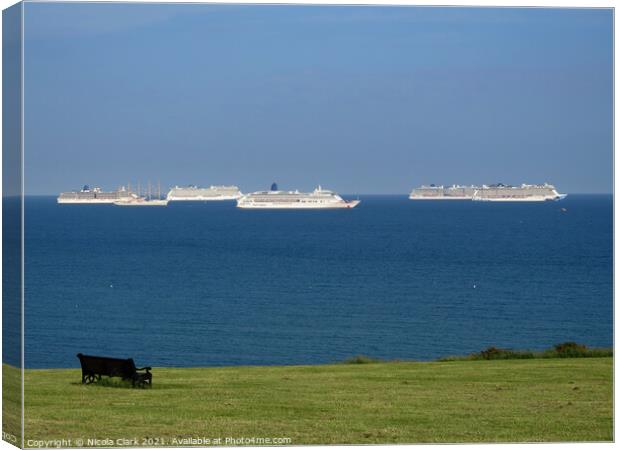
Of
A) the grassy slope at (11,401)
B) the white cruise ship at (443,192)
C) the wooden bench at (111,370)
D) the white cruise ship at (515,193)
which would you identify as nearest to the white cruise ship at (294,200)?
the white cruise ship at (443,192)

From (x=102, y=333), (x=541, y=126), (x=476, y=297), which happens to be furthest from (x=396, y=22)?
(x=102, y=333)

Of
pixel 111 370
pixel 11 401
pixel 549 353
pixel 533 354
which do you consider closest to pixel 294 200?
pixel 111 370

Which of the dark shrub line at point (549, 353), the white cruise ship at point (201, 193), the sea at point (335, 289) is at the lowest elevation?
the dark shrub line at point (549, 353)

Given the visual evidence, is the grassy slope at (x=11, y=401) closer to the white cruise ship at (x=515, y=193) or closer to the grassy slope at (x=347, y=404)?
the grassy slope at (x=347, y=404)

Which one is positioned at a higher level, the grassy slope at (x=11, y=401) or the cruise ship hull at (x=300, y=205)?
the cruise ship hull at (x=300, y=205)

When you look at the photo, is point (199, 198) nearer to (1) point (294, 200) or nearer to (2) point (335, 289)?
(1) point (294, 200)

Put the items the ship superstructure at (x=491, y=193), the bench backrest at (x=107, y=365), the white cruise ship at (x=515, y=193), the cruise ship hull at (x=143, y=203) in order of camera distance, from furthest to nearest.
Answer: the white cruise ship at (x=515, y=193), the ship superstructure at (x=491, y=193), the cruise ship hull at (x=143, y=203), the bench backrest at (x=107, y=365)

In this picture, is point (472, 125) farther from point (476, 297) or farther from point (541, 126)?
point (476, 297)

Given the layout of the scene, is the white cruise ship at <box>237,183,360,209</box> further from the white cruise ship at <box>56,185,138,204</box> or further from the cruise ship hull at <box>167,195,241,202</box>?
the white cruise ship at <box>56,185,138,204</box>
